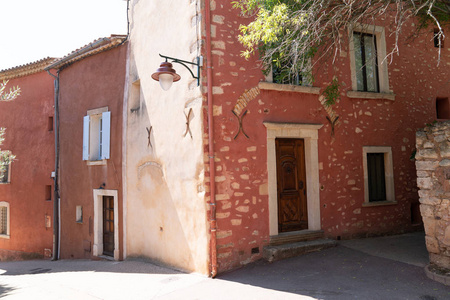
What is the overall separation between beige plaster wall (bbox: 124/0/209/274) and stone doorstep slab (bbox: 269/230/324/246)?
1.44 metres

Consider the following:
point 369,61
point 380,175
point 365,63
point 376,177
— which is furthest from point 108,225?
point 369,61

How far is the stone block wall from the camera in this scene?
514cm

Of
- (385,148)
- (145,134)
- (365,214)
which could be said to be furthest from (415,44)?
(145,134)

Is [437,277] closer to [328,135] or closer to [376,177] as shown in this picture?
[328,135]

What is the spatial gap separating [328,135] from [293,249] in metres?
2.57

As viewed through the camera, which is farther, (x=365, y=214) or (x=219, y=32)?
(x=365, y=214)

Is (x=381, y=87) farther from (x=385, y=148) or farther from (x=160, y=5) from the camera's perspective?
(x=160, y=5)

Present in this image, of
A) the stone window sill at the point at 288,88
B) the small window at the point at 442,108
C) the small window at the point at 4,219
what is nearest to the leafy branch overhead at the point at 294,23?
the stone window sill at the point at 288,88

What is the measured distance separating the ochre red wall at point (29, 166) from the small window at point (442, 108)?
11.4 metres

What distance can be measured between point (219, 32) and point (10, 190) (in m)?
10.4

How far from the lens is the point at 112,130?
9469 mm

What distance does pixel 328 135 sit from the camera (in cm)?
776

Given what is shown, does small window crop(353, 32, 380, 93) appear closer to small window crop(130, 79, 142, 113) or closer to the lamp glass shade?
the lamp glass shade

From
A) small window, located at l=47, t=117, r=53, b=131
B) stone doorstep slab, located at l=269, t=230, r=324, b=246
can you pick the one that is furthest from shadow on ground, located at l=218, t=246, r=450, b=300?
small window, located at l=47, t=117, r=53, b=131
